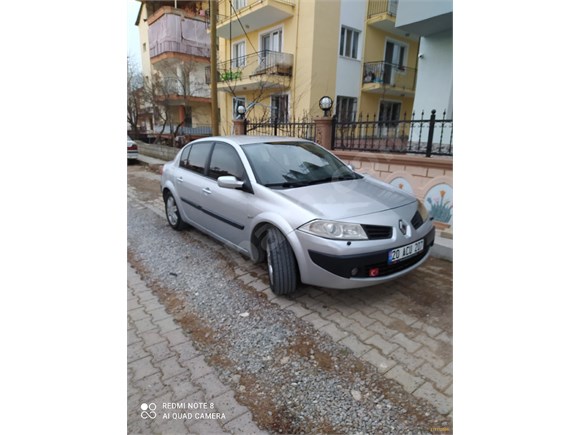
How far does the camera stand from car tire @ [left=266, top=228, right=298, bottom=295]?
2234 mm

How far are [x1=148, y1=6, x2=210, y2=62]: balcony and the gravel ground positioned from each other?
2.36 meters

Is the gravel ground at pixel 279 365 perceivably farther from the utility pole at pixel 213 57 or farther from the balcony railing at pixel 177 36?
the utility pole at pixel 213 57

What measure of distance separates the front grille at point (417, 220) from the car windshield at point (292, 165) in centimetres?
72

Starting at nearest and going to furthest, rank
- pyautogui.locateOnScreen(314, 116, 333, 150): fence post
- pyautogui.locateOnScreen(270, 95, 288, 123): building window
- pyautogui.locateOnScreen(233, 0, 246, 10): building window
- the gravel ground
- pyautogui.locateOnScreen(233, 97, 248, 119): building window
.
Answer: the gravel ground < pyautogui.locateOnScreen(314, 116, 333, 150): fence post < pyautogui.locateOnScreen(233, 0, 246, 10): building window < pyautogui.locateOnScreen(233, 97, 248, 119): building window < pyautogui.locateOnScreen(270, 95, 288, 123): building window

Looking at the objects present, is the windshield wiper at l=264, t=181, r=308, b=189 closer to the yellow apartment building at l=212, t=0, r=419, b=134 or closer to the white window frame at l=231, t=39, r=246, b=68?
the yellow apartment building at l=212, t=0, r=419, b=134

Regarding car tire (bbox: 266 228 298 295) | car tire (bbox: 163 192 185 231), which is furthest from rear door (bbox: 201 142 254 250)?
car tire (bbox: 163 192 185 231)

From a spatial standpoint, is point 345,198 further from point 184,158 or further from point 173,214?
point 173,214

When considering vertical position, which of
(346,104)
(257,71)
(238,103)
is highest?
(257,71)

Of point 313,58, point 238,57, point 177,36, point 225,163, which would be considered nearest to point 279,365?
point 225,163

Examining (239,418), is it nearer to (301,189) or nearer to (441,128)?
(301,189)

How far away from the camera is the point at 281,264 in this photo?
7.42 ft

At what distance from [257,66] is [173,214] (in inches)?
308

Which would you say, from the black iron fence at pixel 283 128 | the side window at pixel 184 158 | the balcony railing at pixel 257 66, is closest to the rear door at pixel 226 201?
the side window at pixel 184 158

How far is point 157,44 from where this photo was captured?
2.96 meters
